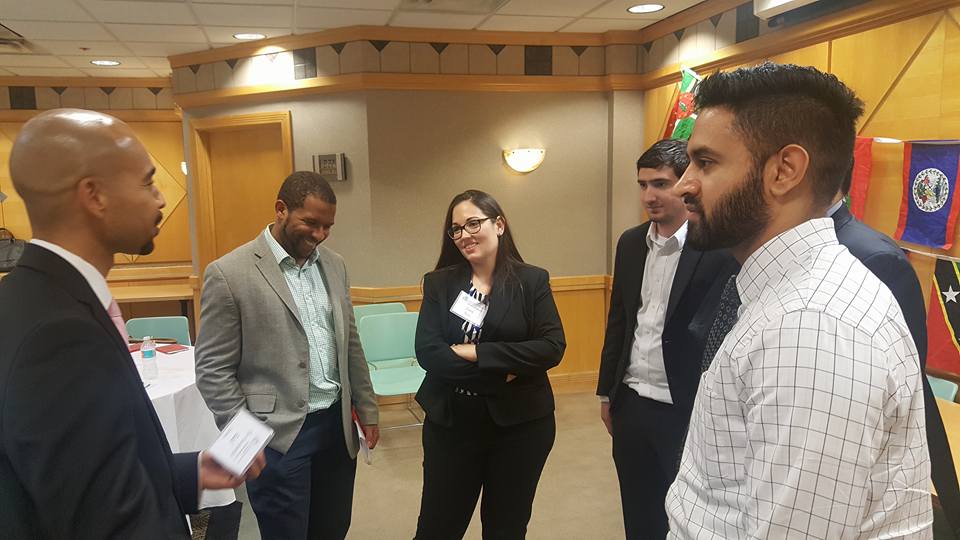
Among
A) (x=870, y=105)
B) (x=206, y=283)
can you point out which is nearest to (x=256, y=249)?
(x=206, y=283)

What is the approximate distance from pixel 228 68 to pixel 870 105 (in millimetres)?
4683

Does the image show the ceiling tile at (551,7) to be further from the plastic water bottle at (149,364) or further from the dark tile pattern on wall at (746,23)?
the plastic water bottle at (149,364)

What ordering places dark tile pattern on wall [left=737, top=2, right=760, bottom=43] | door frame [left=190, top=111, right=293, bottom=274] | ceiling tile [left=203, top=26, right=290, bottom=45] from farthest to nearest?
1. door frame [left=190, top=111, right=293, bottom=274]
2. ceiling tile [left=203, top=26, right=290, bottom=45]
3. dark tile pattern on wall [left=737, top=2, right=760, bottom=43]

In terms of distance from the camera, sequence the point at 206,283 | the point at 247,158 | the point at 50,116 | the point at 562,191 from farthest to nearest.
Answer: the point at 247,158, the point at 562,191, the point at 206,283, the point at 50,116

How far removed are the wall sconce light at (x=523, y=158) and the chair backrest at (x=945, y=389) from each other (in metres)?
3.05

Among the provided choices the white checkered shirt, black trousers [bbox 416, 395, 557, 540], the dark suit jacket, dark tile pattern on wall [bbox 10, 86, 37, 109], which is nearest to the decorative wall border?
dark tile pattern on wall [bbox 10, 86, 37, 109]

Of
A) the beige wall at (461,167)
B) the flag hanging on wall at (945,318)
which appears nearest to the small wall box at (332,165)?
the beige wall at (461,167)

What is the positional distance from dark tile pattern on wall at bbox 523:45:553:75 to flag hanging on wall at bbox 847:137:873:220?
8.24 ft

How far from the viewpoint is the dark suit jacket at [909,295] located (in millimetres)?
1392

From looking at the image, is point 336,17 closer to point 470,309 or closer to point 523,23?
point 523,23

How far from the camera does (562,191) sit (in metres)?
5.11

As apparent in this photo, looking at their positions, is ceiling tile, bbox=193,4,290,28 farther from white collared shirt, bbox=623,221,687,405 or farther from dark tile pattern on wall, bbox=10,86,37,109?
dark tile pattern on wall, bbox=10,86,37,109

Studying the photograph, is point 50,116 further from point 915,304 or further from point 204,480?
point 915,304

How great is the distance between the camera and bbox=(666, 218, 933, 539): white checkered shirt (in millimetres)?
763
